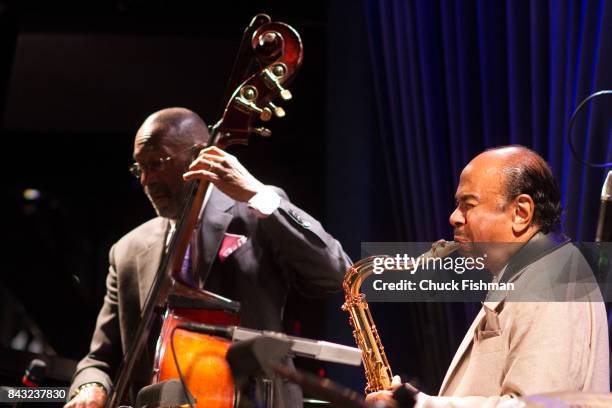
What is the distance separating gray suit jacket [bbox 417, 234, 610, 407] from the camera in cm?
162

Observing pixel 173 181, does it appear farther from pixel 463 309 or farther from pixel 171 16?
pixel 171 16

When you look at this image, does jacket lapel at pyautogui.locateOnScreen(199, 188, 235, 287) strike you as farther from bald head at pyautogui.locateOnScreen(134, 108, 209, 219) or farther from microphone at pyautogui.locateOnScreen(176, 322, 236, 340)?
microphone at pyautogui.locateOnScreen(176, 322, 236, 340)

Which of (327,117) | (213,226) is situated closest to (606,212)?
(213,226)

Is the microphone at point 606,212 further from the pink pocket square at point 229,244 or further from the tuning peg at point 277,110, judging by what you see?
the pink pocket square at point 229,244

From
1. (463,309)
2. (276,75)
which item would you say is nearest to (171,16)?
(276,75)

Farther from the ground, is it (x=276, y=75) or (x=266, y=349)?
(x=276, y=75)

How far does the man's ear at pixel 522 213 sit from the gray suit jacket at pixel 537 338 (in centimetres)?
5

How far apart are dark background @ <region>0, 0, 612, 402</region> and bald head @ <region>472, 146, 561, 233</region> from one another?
32.4 inches

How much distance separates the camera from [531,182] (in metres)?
1.99

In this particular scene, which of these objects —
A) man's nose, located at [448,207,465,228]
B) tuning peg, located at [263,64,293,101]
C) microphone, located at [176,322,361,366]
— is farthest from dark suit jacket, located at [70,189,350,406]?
microphone, located at [176,322,361,366]

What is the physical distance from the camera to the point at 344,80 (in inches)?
142

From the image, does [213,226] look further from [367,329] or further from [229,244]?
[367,329]

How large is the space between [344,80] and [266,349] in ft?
8.20

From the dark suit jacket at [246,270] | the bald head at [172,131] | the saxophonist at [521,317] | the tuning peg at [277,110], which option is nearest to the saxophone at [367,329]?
the dark suit jacket at [246,270]
